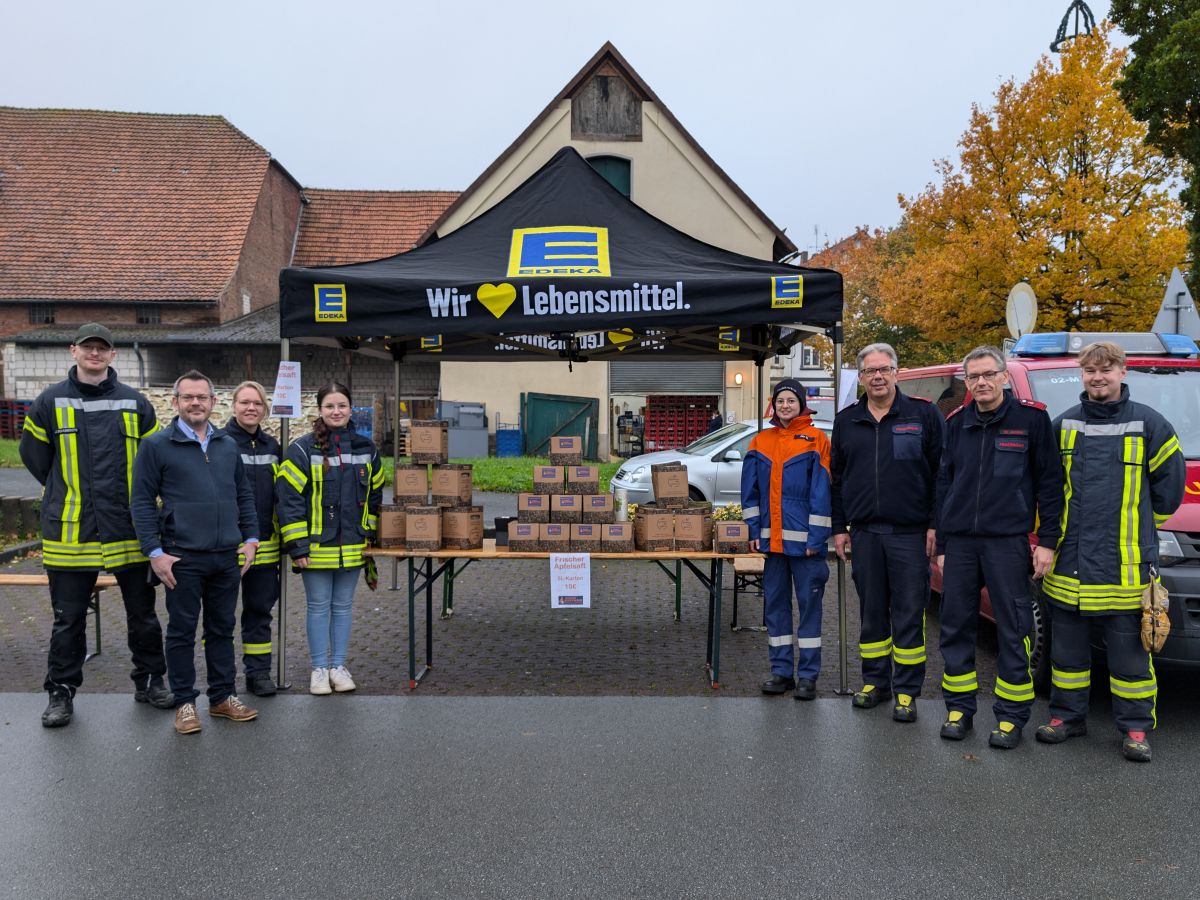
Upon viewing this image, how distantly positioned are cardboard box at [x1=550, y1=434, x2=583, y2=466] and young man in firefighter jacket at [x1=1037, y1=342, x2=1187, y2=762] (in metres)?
2.92

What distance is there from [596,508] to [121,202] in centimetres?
3076

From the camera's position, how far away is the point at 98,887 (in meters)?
3.26

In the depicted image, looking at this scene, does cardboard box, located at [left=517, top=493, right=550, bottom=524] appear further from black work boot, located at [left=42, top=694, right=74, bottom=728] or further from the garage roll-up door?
the garage roll-up door

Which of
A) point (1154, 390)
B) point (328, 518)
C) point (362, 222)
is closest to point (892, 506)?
point (1154, 390)

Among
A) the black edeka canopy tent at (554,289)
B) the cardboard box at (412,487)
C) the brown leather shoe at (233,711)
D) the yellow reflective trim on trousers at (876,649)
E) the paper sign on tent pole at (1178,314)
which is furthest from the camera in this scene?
the paper sign on tent pole at (1178,314)

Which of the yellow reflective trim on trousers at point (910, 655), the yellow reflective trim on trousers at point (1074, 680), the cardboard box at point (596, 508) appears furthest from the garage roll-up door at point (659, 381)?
the yellow reflective trim on trousers at point (1074, 680)

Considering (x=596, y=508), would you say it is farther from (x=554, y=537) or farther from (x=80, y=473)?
(x=80, y=473)

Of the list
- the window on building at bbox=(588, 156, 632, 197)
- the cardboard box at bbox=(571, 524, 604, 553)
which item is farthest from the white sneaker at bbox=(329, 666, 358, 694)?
the window on building at bbox=(588, 156, 632, 197)

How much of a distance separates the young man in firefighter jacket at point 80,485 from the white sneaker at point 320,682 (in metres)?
1.22

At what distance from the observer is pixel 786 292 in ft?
18.0

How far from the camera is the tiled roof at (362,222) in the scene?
104ft

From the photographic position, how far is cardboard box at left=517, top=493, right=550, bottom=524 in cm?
573

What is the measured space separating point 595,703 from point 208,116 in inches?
1345

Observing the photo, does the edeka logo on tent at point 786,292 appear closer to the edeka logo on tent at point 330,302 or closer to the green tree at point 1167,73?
the edeka logo on tent at point 330,302
